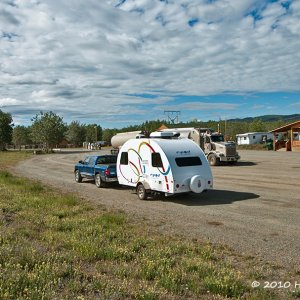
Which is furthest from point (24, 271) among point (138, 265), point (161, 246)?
point (161, 246)

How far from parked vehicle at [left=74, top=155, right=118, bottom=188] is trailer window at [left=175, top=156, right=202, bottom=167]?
526 centimetres

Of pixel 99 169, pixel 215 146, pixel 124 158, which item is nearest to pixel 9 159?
pixel 215 146

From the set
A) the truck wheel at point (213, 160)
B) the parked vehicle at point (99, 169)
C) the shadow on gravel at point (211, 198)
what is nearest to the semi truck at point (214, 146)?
the truck wheel at point (213, 160)

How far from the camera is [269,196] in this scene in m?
15.4

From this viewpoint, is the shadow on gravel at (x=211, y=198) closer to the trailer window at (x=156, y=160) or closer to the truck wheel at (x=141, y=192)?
the truck wheel at (x=141, y=192)

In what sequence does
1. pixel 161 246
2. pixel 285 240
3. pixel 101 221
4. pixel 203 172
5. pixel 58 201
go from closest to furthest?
pixel 161 246 < pixel 285 240 < pixel 101 221 < pixel 58 201 < pixel 203 172

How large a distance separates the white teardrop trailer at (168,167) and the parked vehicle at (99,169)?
2799mm

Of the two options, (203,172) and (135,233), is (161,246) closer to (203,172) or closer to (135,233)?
(135,233)

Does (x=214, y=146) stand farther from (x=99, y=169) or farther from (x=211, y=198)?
(x=211, y=198)

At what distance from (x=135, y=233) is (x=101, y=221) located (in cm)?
149

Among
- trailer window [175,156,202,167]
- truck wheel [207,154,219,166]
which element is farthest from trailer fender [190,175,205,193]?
truck wheel [207,154,219,166]

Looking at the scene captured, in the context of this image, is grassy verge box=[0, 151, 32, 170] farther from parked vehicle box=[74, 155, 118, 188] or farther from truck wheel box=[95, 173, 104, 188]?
truck wheel box=[95, 173, 104, 188]

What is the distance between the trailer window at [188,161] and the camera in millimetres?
14716

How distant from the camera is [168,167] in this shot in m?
14.4
